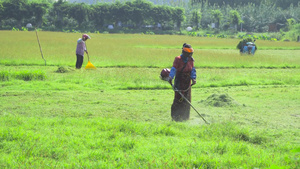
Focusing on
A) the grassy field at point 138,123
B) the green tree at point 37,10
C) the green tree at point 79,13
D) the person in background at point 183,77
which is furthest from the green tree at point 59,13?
the person in background at point 183,77

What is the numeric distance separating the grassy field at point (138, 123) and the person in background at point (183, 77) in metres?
0.23

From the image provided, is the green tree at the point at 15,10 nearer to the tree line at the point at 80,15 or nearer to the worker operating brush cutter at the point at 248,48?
the tree line at the point at 80,15

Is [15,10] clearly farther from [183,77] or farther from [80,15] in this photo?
[183,77]

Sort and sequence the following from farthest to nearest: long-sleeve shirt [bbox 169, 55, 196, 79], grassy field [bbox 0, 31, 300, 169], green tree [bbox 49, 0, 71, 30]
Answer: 1. green tree [bbox 49, 0, 71, 30]
2. long-sleeve shirt [bbox 169, 55, 196, 79]
3. grassy field [bbox 0, 31, 300, 169]

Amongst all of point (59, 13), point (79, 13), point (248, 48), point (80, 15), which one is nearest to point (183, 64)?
point (248, 48)

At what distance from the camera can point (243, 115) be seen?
315 inches

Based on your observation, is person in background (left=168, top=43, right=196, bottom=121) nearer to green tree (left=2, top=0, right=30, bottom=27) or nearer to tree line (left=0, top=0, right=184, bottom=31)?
tree line (left=0, top=0, right=184, bottom=31)

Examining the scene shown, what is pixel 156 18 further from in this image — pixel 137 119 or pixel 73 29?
pixel 137 119

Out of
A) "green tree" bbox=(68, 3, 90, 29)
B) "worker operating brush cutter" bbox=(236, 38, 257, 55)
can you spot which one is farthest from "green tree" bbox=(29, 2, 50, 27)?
"worker operating brush cutter" bbox=(236, 38, 257, 55)

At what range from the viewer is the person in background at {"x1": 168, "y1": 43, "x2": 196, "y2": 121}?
704 cm

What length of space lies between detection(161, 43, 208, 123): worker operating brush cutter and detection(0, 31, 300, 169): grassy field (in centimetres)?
25

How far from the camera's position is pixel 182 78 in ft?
23.9

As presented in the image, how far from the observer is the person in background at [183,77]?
7035 mm

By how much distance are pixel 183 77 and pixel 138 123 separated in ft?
4.63
